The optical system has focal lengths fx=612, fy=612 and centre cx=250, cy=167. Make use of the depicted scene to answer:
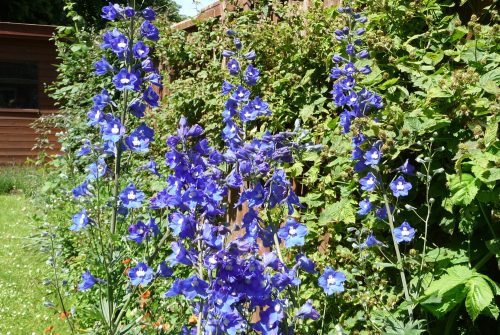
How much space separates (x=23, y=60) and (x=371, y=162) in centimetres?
1277

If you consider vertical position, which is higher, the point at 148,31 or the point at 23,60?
the point at 148,31

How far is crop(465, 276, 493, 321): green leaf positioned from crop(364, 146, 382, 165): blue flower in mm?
515

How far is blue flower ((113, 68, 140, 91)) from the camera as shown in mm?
2158

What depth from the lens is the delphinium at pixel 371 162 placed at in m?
2.20

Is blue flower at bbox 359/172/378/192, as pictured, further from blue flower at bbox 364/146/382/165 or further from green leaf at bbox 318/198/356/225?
green leaf at bbox 318/198/356/225

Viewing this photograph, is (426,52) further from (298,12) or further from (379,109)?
(298,12)

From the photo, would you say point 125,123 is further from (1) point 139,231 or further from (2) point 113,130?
(1) point 139,231

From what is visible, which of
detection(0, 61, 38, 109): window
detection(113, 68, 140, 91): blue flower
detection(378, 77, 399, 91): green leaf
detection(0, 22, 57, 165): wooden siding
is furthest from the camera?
detection(0, 61, 38, 109): window

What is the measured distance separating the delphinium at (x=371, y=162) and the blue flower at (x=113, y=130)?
0.84 metres

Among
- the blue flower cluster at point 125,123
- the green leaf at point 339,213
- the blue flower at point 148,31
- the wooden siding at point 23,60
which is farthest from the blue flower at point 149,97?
the wooden siding at point 23,60

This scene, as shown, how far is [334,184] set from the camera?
2842 millimetres

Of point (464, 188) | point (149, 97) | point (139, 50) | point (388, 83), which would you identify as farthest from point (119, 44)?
point (464, 188)

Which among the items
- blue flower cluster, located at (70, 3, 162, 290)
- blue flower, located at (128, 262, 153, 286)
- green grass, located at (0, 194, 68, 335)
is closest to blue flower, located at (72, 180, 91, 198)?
blue flower cluster, located at (70, 3, 162, 290)

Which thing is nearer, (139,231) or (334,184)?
(139,231)
